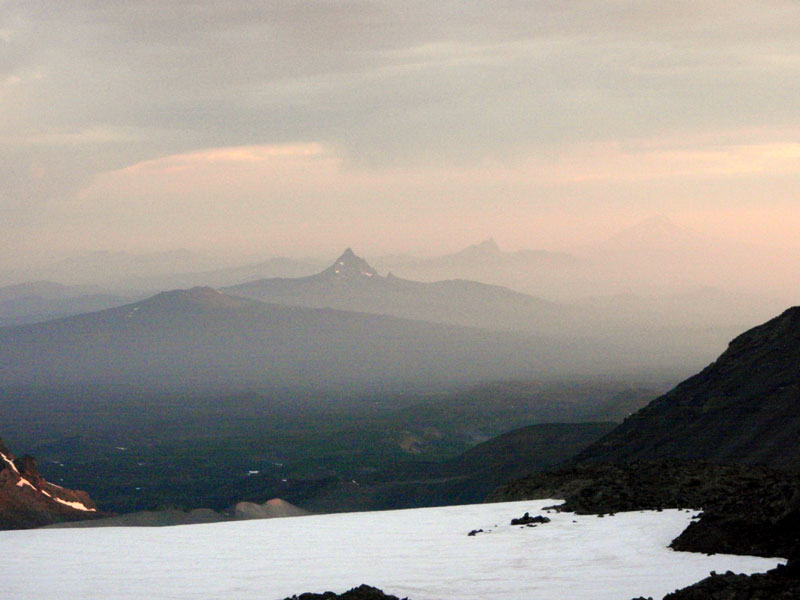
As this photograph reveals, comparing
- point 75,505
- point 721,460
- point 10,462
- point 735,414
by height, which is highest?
point 10,462

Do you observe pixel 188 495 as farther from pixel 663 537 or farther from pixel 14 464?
pixel 663 537

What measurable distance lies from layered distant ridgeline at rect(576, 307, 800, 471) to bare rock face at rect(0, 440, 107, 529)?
40.1 metres

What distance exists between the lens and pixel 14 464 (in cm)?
7675

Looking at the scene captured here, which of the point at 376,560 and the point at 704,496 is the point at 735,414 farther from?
the point at 376,560

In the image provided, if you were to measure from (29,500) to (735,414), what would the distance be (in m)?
51.2

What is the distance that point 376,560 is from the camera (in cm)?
1844

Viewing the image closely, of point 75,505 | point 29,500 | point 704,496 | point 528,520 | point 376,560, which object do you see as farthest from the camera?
point 75,505

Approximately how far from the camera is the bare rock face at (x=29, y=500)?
71125 millimetres

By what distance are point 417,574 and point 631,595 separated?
3.95 metres

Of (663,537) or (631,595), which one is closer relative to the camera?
(631,595)

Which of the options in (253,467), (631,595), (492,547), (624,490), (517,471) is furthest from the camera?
(253,467)

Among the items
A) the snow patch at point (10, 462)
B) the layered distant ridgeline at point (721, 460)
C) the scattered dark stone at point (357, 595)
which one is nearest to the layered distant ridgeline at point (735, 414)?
the layered distant ridgeline at point (721, 460)

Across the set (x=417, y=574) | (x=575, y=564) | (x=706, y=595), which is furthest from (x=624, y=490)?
(x=706, y=595)

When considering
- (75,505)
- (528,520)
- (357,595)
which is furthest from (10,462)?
(357,595)
